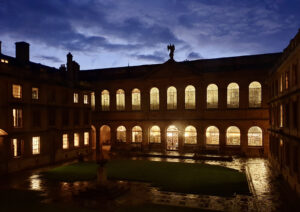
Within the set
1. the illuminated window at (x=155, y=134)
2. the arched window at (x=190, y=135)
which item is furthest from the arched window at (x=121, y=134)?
the arched window at (x=190, y=135)

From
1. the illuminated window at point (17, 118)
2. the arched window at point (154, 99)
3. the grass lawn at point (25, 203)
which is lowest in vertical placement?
the grass lawn at point (25, 203)

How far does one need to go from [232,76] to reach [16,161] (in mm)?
28201

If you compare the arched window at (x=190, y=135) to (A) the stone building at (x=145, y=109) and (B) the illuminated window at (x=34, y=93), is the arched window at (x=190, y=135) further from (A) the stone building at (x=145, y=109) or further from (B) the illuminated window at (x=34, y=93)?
(B) the illuminated window at (x=34, y=93)

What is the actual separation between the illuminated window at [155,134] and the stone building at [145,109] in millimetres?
154

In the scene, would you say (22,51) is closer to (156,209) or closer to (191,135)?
(191,135)

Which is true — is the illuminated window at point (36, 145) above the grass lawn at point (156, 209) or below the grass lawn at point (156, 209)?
above

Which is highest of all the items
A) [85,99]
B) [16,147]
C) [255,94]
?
[255,94]

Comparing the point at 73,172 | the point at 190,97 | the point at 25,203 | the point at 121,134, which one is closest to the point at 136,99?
the point at 121,134

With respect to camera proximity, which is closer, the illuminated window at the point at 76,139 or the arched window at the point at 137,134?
the illuminated window at the point at 76,139

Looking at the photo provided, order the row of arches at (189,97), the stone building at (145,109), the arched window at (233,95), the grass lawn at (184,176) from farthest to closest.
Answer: the arched window at (233,95), the row of arches at (189,97), the stone building at (145,109), the grass lawn at (184,176)

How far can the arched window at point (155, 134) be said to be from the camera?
40.7 metres

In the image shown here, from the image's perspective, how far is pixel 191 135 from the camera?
127 ft

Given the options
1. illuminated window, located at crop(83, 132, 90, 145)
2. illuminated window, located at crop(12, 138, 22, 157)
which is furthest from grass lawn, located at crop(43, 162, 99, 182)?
illuminated window, located at crop(83, 132, 90, 145)

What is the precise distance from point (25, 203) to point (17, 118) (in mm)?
12665
